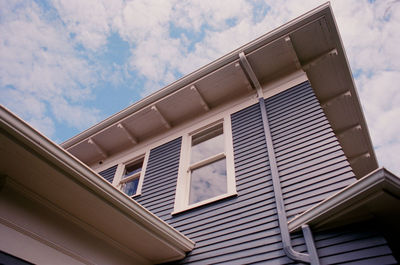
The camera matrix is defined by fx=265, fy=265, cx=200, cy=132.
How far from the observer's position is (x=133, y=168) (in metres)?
7.21

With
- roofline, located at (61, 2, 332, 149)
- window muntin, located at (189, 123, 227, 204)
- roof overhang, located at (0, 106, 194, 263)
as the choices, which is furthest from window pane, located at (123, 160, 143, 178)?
roof overhang, located at (0, 106, 194, 263)

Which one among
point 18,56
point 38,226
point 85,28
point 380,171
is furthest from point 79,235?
point 18,56

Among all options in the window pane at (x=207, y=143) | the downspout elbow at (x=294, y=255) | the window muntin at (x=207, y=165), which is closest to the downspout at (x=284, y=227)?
the downspout elbow at (x=294, y=255)

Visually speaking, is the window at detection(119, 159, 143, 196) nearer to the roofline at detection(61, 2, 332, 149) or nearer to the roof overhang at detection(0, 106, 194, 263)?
the roofline at detection(61, 2, 332, 149)

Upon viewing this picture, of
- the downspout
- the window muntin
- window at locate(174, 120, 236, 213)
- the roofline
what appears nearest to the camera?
the downspout

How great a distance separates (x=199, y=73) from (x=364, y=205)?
4331 mm

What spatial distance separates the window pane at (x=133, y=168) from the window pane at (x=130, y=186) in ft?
0.98

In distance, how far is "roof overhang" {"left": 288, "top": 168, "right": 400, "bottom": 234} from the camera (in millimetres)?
2459

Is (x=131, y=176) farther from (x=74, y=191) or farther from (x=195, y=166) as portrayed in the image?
(x=74, y=191)

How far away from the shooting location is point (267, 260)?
135 inches

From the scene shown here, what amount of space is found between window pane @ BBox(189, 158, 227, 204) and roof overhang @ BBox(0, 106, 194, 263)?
1.22m

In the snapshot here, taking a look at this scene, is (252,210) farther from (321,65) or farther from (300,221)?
(321,65)

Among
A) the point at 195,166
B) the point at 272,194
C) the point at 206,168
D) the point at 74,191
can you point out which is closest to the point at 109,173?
the point at 195,166

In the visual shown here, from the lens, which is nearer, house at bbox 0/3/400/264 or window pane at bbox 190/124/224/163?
house at bbox 0/3/400/264
